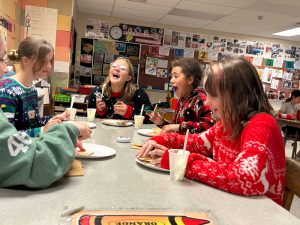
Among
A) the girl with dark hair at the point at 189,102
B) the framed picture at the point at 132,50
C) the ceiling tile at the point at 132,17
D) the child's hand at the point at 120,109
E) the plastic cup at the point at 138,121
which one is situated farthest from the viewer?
the framed picture at the point at 132,50

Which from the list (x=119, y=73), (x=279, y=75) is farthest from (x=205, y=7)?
(x=279, y=75)

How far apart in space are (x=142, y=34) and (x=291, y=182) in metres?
5.87

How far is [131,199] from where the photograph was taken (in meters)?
0.82

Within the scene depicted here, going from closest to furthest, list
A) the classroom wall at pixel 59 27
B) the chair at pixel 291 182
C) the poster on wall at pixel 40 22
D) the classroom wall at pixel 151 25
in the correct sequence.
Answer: the chair at pixel 291 182 < the classroom wall at pixel 59 27 < the poster on wall at pixel 40 22 < the classroom wall at pixel 151 25

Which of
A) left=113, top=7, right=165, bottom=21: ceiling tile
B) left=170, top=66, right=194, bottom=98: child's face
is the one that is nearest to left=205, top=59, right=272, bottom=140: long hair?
left=170, top=66, right=194, bottom=98: child's face

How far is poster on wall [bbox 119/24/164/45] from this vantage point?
21.5 feet

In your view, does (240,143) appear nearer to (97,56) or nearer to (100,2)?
(100,2)

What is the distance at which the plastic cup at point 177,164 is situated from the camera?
1007mm

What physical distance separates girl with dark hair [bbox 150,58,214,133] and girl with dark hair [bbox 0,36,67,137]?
77 cm

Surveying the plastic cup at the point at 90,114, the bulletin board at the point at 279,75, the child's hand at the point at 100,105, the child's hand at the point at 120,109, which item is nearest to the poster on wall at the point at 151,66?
the bulletin board at the point at 279,75

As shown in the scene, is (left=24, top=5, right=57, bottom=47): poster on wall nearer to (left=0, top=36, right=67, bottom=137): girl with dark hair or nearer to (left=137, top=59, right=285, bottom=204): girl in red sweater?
(left=0, top=36, right=67, bottom=137): girl with dark hair

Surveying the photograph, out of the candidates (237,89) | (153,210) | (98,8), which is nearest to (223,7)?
(98,8)

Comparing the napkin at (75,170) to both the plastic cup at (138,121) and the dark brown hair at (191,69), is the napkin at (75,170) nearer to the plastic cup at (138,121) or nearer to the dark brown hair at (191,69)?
the plastic cup at (138,121)

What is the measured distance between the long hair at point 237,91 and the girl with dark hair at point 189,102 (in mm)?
722
